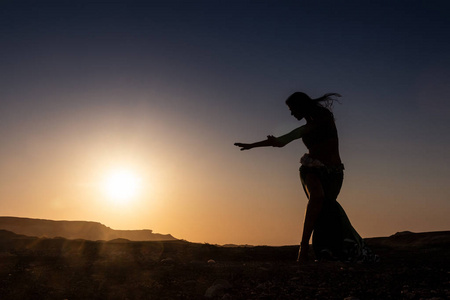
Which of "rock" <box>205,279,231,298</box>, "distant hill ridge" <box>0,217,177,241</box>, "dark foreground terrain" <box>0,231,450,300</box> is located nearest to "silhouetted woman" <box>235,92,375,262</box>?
"dark foreground terrain" <box>0,231,450,300</box>

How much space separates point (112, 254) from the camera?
9.23 m

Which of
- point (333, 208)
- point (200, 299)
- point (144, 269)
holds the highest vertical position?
point (333, 208)

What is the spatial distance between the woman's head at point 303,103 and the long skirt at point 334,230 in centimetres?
88

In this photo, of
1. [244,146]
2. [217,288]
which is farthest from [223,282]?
[244,146]

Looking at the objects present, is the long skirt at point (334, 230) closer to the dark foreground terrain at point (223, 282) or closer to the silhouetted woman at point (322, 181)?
the silhouetted woman at point (322, 181)

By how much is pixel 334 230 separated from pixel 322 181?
76 cm

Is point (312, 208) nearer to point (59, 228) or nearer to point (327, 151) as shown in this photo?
point (327, 151)

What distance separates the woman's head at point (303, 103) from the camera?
5.98 m

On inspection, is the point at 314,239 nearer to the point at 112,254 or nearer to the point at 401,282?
the point at 401,282

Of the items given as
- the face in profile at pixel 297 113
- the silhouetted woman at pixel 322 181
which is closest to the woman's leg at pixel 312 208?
the silhouetted woman at pixel 322 181

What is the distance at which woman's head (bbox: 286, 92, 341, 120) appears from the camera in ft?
19.6

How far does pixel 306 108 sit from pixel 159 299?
371cm

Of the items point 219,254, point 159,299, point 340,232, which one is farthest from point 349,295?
point 219,254

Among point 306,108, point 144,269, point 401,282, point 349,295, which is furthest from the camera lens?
point 306,108
